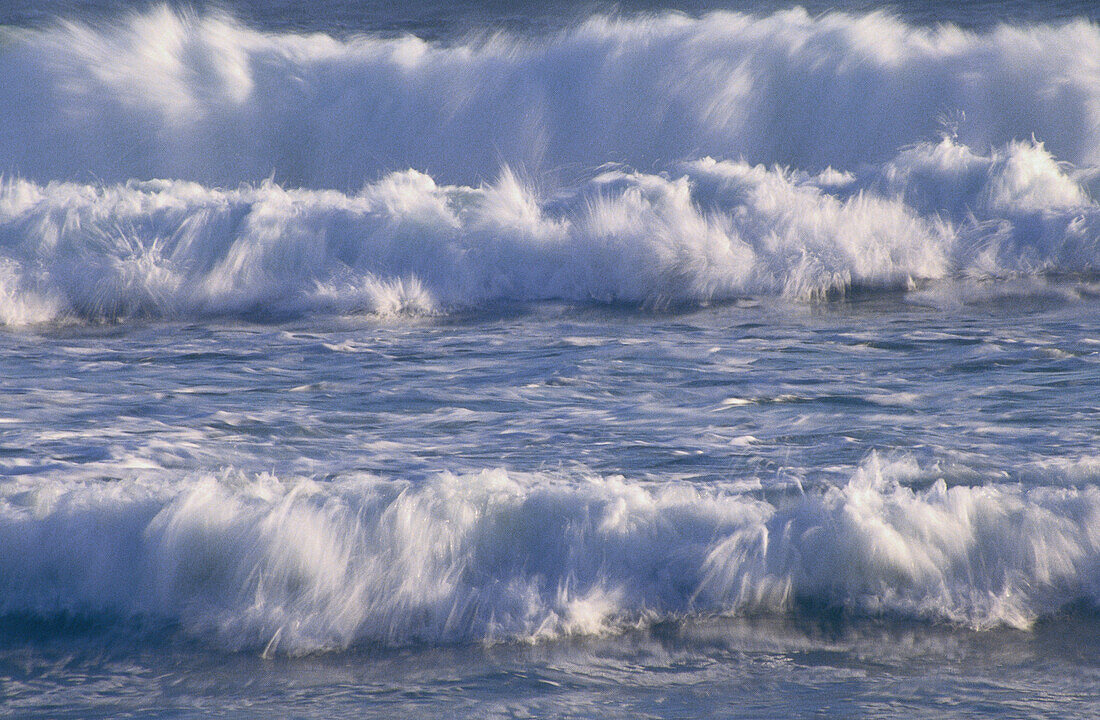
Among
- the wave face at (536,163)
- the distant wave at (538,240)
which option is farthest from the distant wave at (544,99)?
the distant wave at (538,240)

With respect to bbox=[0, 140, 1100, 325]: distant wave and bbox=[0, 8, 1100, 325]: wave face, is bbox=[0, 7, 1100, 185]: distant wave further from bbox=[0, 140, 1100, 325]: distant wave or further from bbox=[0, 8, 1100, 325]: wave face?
bbox=[0, 140, 1100, 325]: distant wave

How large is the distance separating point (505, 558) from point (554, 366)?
248 centimetres

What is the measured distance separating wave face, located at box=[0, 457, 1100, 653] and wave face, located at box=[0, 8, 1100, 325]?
169 inches

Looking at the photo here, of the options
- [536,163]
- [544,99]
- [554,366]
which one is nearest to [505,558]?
[554,366]

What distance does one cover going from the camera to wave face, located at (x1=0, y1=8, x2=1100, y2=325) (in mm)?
7684

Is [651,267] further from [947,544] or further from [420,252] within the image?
[947,544]

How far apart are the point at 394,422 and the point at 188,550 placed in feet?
4.90

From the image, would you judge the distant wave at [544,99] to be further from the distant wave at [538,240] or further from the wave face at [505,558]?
the wave face at [505,558]

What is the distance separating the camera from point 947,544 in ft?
9.63

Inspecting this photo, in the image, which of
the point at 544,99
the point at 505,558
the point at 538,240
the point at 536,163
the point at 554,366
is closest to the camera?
the point at 505,558

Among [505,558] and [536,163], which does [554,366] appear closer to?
[505,558]

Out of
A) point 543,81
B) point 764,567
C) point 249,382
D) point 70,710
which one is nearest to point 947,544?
point 764,567

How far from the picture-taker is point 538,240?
8055mm

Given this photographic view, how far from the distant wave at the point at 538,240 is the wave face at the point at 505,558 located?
168 inches
